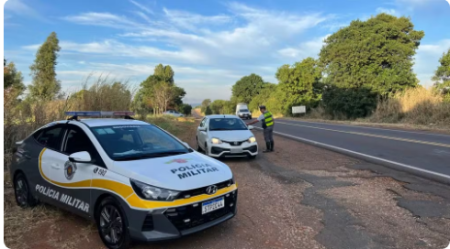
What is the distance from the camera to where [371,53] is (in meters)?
34.5

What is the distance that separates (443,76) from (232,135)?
77.4 ft

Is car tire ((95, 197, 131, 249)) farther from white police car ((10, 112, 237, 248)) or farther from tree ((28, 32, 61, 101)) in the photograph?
tree ((28, 32, 61, 101))

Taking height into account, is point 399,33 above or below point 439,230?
above

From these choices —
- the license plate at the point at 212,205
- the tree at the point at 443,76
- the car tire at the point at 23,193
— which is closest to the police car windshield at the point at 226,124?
the car tire at the point at 23,193

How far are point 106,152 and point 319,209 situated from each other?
3.30 metres

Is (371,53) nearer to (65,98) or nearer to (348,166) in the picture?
(348,166)

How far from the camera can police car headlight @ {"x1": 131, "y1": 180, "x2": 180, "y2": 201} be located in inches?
139

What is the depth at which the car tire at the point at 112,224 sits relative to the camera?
11.9 ft

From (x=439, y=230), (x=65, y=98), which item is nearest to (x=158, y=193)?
(x=439, y=230)

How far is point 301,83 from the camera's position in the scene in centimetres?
4972

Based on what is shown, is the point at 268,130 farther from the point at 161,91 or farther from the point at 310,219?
the point at 161,91

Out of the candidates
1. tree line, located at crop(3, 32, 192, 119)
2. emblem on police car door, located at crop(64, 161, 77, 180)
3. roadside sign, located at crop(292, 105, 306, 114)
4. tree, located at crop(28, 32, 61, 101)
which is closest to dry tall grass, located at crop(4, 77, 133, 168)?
tree line, located at crop(3, 32, 192, 119)

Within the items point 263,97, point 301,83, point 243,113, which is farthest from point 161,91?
point 263,97

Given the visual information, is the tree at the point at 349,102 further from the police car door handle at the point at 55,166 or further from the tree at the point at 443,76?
the police car door handle at the point at 55,166
